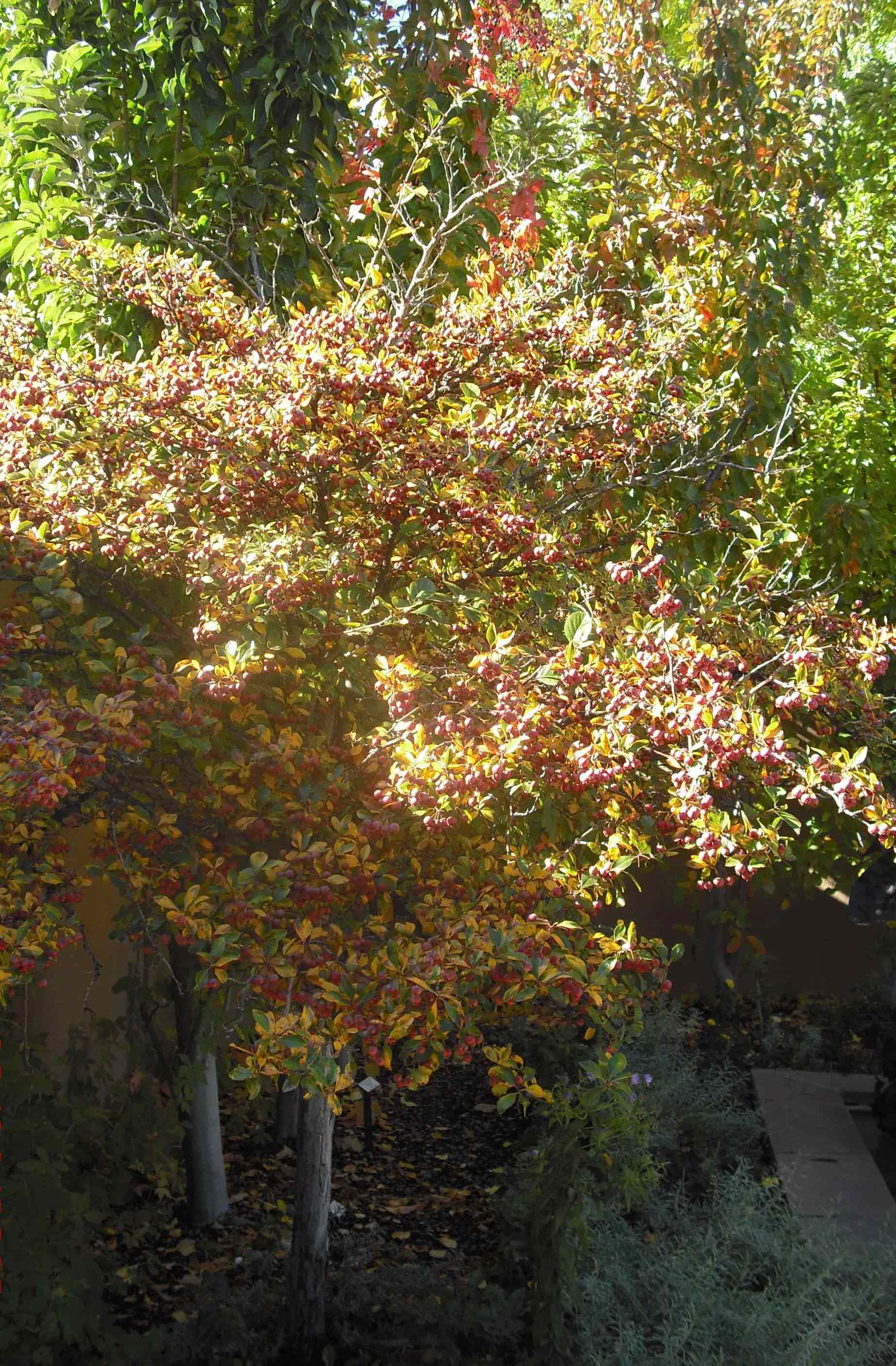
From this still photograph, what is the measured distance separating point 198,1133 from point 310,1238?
3.75ft

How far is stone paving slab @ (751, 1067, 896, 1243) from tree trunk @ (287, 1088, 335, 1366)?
1689 millimetres

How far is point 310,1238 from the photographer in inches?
151

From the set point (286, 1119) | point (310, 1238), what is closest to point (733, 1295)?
point (310, 1238)

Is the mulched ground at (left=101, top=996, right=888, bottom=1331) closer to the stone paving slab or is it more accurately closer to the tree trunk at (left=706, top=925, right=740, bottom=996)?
the stone paving slab

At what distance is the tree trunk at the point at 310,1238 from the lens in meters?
3.77

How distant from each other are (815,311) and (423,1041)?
19.8 ft

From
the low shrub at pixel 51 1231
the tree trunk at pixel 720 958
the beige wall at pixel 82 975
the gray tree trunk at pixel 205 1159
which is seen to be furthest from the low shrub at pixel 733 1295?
the tree trunk at pixel 720 958

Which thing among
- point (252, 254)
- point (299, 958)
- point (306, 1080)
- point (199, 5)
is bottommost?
point (306, 1080)

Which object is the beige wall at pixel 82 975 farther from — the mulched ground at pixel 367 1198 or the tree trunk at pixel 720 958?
the tree trunk at pixel 720 958

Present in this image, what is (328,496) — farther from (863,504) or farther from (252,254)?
(863,504)

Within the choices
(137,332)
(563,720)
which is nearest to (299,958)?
(563,720)

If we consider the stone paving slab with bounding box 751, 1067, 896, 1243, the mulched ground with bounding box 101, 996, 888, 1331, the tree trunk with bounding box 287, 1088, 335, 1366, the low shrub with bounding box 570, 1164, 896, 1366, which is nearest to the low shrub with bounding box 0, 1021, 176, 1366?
the mulched ground with bounding box 101, 996, 888, 1331

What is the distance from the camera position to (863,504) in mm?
5801

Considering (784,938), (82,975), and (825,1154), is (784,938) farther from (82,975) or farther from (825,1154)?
(82,975)
